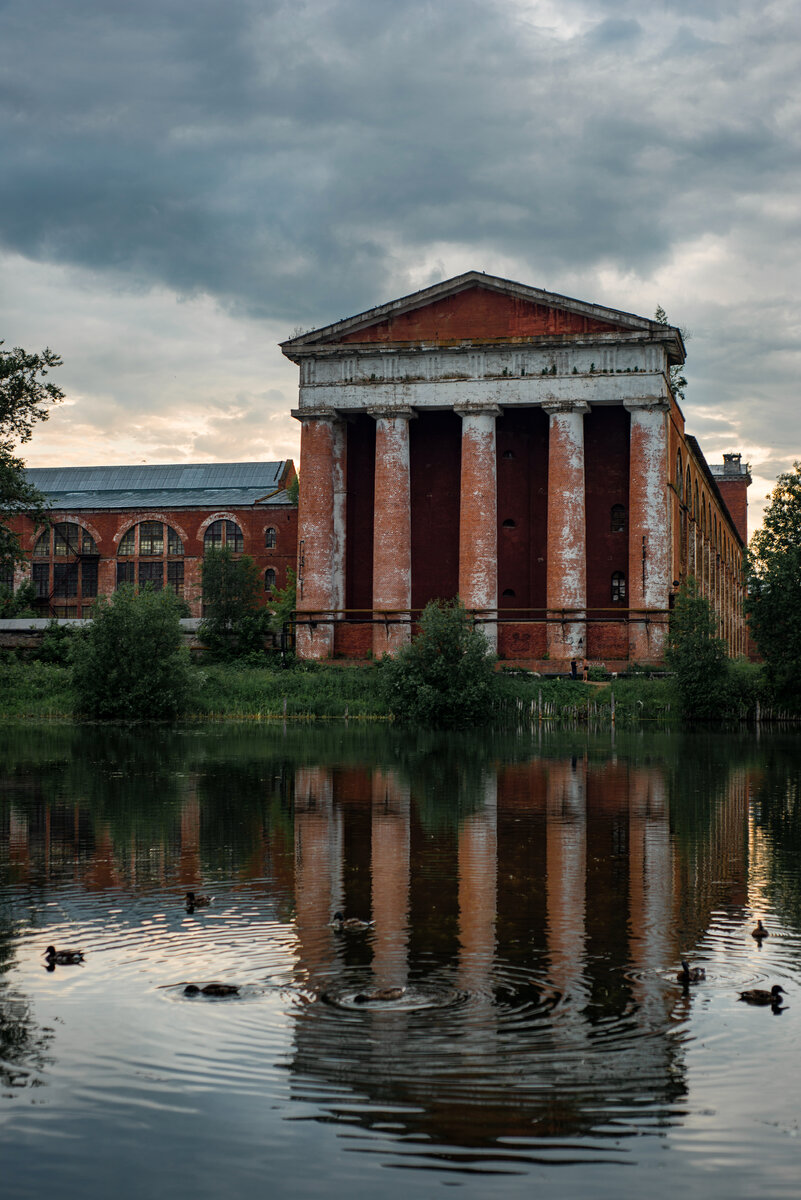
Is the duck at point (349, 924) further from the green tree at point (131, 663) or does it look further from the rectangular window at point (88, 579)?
the rectangular window at point (88, 579)

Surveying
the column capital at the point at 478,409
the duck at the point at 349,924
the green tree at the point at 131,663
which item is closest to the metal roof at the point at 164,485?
the column capital at the point at 478,409

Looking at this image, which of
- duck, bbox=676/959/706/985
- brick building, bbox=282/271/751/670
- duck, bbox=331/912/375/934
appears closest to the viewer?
duck, bbox=676/959/706/985

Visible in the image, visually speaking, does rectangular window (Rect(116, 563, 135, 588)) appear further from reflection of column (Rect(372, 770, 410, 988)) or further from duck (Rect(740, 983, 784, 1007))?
duck (Rect(740, 983, 784, 1007))

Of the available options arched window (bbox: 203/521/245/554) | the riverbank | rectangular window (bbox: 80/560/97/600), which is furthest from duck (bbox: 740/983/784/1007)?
rectangular window (bbox: 80/560/97/600)

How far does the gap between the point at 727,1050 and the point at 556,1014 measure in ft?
3.61

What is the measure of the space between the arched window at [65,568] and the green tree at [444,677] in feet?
138

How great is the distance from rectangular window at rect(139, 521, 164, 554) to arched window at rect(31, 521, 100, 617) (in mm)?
3302

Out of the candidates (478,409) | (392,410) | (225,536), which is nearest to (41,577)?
(225,536)

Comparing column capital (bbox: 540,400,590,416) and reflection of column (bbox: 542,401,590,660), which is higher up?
column capital (bbox: 540,400,590,416)

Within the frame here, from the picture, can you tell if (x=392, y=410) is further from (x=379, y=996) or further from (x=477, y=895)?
(x=379, y=996)

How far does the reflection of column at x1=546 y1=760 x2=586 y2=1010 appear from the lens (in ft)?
30.0

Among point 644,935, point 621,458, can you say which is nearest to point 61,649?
point 621,458

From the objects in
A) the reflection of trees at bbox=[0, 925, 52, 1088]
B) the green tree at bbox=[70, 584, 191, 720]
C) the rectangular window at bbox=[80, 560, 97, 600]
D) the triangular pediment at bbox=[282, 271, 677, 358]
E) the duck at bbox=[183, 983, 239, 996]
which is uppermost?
the triangular pediment at bbox=[282, 271, 677, 358]

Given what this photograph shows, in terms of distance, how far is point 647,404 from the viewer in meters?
52.3
